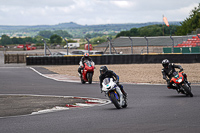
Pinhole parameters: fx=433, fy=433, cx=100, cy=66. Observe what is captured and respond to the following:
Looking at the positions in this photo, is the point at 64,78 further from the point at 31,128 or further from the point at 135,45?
the point at 135,45

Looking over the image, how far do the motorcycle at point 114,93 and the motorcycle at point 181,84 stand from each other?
3.08 metres

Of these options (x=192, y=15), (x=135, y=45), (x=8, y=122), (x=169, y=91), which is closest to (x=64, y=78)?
(x=169, y=91)

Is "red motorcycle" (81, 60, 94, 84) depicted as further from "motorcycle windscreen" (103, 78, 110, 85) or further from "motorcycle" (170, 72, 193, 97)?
"motorcycle windscreen" (103, 78, 110, 85)

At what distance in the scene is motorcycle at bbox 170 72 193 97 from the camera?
46.8ft

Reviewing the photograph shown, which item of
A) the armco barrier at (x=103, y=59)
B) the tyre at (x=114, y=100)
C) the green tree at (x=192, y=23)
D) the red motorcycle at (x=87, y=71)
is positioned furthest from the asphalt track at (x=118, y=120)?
the green tree at (x=192, y=23)

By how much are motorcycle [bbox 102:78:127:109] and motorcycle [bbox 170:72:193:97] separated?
308 centimetres

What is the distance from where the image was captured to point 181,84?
47.7 feet

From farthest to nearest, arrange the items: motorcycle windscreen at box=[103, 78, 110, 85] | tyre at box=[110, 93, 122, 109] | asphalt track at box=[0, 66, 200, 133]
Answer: motorcycle windscreen at box=[103, 78, 110, 85], tyre at box=[110, 93, 122, 109], asphalt track at box=[0, 66, 200, 133]

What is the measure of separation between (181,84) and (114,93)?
11.6ft

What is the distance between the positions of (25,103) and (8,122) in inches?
154

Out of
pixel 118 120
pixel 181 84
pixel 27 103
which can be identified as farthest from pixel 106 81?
pixel 181 84

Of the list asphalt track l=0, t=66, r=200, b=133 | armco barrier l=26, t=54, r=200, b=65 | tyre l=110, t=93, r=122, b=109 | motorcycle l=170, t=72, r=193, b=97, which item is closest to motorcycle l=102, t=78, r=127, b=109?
tyre l=110, t=93, r=122, b=109

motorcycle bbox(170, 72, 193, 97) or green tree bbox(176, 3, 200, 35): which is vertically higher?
green tree bbox(176, 3, 200, 35)

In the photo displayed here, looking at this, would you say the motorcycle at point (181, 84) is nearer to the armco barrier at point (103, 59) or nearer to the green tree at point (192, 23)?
the armco barrier at point (103, 59)
